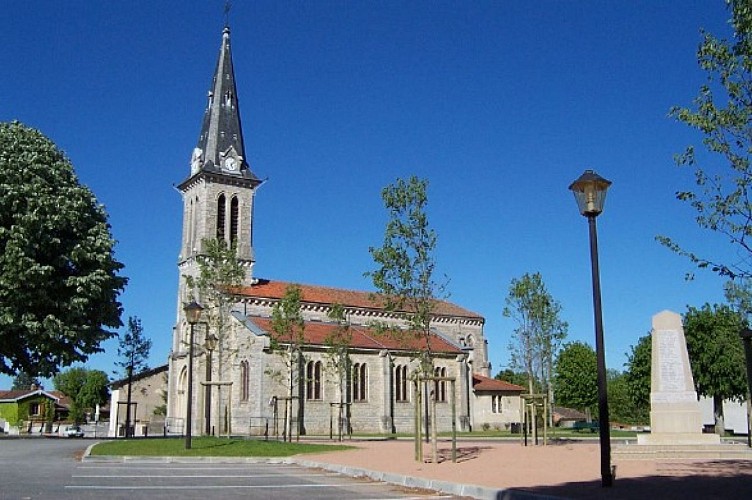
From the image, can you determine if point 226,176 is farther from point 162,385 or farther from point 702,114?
point 702,114

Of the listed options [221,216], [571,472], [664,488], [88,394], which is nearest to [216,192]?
[221,216]

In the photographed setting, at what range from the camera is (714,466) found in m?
16.3

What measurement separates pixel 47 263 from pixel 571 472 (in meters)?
24.2

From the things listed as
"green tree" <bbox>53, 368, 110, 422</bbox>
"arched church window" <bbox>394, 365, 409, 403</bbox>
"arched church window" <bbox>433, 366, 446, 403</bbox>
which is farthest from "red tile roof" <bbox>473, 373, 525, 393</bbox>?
"green tree" <bbox>53, 368, 110, 422</bbox>

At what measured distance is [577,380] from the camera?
75.9 meters

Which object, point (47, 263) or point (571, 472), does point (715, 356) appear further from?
point (47, 263)

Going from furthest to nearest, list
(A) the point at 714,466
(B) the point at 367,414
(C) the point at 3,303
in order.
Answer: (B) the point at 367,414
(C) the point at 3,303
(A) the point at 714,466

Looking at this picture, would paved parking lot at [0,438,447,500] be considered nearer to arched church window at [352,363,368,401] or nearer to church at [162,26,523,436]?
church at [162,26,523,436]

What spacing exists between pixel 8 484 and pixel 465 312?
2337 inches

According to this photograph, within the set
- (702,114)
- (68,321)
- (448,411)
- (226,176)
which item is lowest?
(448,411)

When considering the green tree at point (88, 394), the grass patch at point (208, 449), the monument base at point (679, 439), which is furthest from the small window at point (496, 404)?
the green tree at point (88, 394)

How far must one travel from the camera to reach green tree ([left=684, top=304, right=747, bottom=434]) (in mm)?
47094

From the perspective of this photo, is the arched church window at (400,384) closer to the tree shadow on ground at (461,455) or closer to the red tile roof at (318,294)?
the red tile roof at (318,294)

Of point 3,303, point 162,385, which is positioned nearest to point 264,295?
point 162,385
